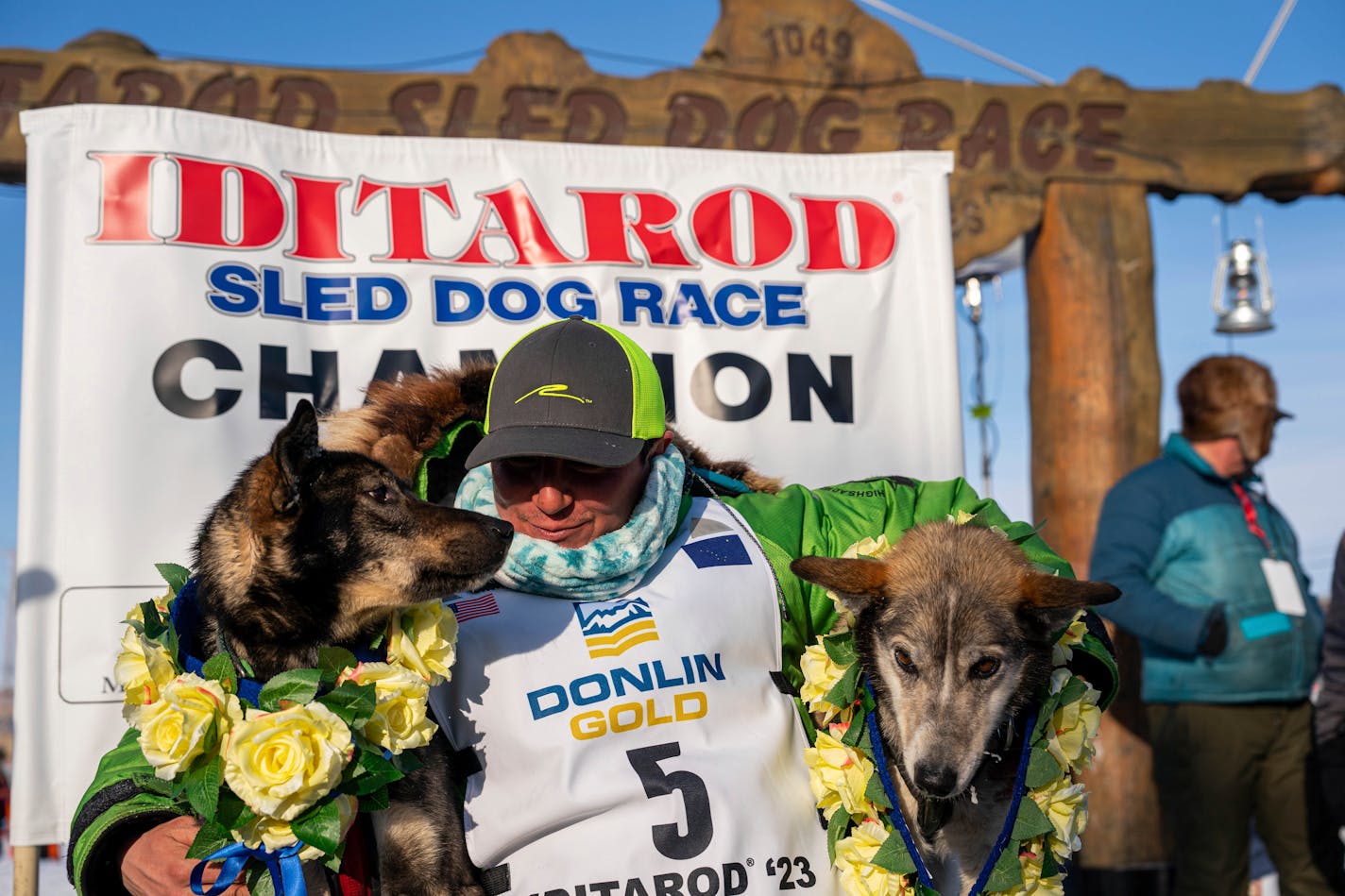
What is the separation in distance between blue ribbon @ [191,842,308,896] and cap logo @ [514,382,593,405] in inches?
42.0

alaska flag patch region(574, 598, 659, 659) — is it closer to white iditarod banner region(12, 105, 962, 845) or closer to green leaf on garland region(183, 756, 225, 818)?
green leaf on garland region(183, 756, 225, 818)

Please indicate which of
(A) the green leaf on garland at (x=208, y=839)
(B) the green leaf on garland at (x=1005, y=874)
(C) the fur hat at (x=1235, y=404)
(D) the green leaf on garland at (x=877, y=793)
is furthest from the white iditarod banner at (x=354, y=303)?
(B) the green leaf on garland at (x=1005, y=874)

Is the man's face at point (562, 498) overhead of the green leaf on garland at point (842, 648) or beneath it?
overhead

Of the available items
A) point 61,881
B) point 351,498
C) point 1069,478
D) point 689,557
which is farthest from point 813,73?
point 61,881

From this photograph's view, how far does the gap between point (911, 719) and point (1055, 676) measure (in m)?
0.37

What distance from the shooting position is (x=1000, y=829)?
2449mm

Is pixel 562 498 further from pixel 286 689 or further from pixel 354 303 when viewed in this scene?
pixel 354 303

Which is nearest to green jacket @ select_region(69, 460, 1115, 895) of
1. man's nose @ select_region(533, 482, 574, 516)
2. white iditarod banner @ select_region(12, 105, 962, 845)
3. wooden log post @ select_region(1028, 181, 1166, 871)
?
man's nose @ select_region(533, 482, 574, 516)

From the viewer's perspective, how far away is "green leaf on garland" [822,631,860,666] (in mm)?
2543

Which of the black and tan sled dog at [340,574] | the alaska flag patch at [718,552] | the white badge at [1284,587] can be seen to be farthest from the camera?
the white badge at [1284,587]

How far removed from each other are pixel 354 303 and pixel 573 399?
1.69 meters

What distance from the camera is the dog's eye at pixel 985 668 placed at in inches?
93.5

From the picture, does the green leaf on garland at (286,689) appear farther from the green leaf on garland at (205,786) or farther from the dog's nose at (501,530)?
the dog's nose at (501,530)

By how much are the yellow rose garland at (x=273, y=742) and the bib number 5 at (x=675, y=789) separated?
0.48m
